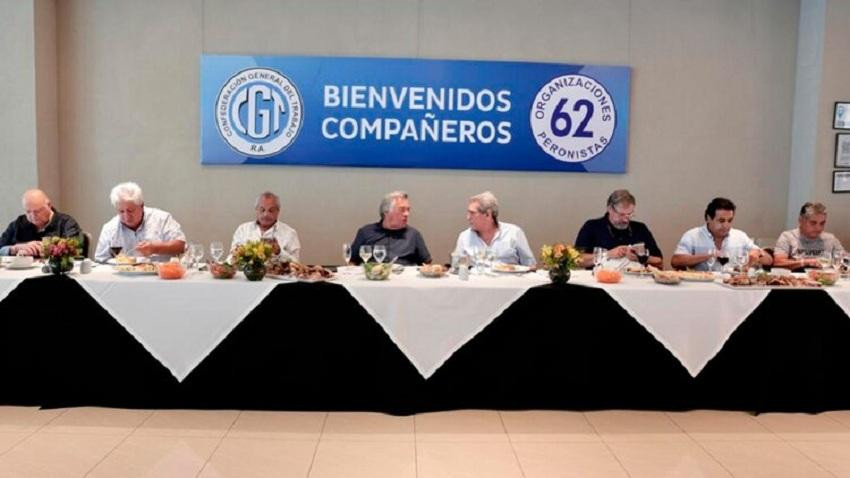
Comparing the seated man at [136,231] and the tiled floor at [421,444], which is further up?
the seated man at [136,231]

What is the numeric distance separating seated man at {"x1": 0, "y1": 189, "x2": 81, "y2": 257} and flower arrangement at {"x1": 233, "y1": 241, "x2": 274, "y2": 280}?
1.65 metres

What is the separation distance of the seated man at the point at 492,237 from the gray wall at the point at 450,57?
868 millimetres

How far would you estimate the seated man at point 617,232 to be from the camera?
436 cm

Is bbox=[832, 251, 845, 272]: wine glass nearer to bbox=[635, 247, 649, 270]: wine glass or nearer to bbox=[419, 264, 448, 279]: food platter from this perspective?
bbox=[635, 247, 649, 270]: wine glass

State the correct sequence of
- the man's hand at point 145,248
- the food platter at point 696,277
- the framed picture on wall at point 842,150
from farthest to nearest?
1. the framed picture on wall at point 842,150
2. the man's hand at point 145,248
3. the food platter at point 696,277

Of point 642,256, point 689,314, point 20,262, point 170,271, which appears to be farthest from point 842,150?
point 20,262

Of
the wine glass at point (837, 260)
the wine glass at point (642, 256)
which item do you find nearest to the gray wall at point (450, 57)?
the wine glass at point (642, 256)

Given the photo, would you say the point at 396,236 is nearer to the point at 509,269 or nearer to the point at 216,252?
the point at 509,269

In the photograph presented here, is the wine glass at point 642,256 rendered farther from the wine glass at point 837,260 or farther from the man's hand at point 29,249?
the man's hand at point 29,249

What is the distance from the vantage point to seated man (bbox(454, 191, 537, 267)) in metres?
4.39

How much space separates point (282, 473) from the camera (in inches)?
110

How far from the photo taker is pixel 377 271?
11.5 ft

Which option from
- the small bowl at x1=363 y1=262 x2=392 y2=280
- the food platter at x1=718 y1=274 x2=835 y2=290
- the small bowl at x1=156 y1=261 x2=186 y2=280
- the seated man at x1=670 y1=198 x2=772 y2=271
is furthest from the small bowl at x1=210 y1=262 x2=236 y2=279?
the seated man at x1=670 y1=198 x2=772 y2=271

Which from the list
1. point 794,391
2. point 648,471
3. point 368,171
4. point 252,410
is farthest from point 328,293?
point 794,391
